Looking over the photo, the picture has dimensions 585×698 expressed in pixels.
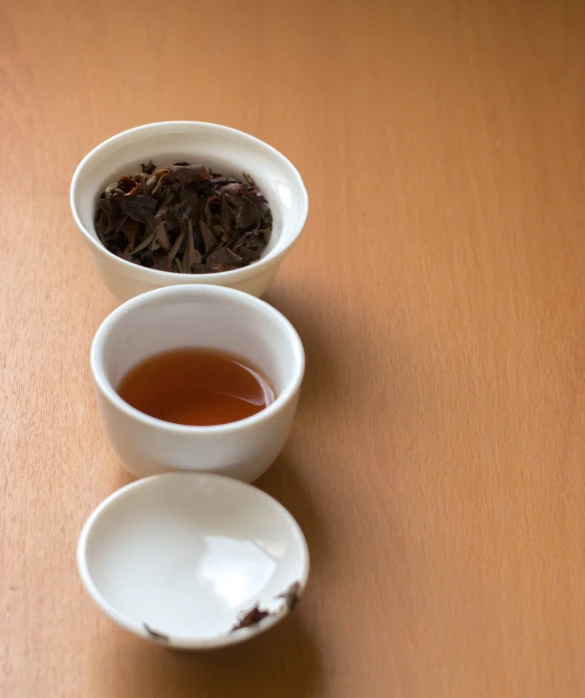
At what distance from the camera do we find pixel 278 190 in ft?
2.17

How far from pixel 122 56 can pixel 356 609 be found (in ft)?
2.15

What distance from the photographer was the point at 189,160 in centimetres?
68

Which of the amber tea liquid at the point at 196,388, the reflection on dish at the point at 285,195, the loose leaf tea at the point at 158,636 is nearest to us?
the loose leaf tea at the point at 158,636

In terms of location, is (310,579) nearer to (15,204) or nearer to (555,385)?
(555,385)

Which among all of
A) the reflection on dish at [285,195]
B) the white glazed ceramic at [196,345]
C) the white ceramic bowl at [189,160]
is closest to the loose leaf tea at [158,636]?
the white glazed ceramic at [196,345]

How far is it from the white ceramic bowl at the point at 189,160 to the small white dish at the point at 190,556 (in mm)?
158

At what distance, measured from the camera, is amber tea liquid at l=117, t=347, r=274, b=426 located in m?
0.55

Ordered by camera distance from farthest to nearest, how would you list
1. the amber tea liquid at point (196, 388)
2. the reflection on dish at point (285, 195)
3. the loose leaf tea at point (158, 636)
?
the reflection on dish at point (285, 195) → the amber tea liquid at point (196, 388) → the loose leaf tea at point (158, 636)

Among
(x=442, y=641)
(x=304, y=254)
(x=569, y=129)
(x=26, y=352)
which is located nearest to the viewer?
(x=442, y=641)

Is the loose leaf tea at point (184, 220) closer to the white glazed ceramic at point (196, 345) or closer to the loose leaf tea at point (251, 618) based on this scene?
the white glazed ceramic at point (196, 345)

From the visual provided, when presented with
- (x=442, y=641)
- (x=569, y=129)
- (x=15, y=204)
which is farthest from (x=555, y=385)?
(x=15, y=204)

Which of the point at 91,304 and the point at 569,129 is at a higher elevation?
the point at 569,129

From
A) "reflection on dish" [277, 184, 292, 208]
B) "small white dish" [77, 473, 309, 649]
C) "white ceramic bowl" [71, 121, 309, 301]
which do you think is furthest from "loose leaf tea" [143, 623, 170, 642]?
"reflection on dish" [277, 184, 292, 208]

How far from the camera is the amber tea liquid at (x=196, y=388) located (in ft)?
1.80
